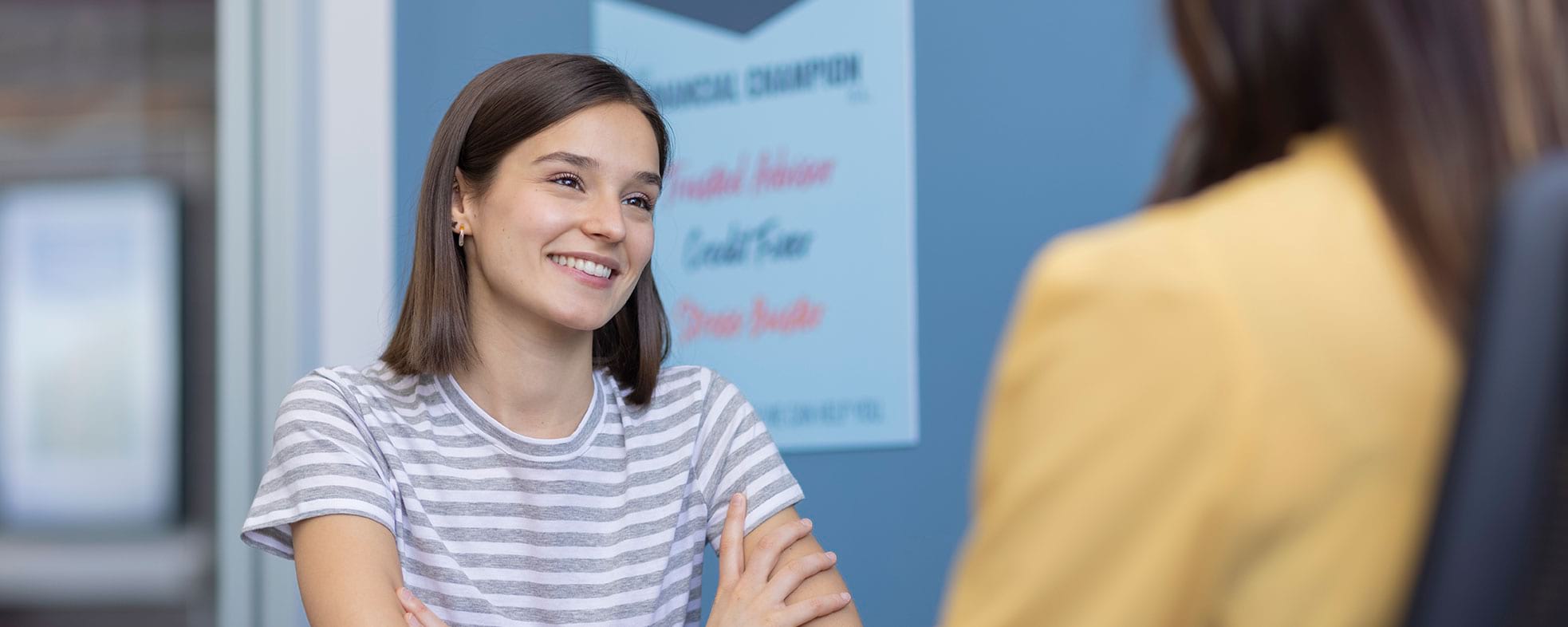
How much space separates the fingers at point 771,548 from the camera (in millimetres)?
1709

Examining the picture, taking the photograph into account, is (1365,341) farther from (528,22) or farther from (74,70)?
(74,70)

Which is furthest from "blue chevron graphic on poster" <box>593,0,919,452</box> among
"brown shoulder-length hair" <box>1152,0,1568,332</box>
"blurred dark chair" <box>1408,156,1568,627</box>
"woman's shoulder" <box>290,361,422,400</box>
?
"blurred dark chair" <box>1408,156,1568,627</box>

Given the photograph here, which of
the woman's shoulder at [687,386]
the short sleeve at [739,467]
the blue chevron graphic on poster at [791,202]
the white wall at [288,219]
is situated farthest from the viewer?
the white wall at [288,219]

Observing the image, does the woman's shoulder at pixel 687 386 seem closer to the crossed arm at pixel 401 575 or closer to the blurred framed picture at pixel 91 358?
the crossed arm at pixel 401 575

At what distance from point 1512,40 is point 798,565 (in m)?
1.14

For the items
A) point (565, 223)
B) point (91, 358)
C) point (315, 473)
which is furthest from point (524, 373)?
point (91, 358)

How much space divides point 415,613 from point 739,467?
47 cm

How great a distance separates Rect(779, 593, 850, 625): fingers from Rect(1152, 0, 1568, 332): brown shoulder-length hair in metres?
1.01

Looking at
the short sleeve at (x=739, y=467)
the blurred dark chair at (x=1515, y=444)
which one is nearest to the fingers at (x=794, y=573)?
the short sleeve at (x=739, y=467)

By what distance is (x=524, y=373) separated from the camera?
74.5 inches

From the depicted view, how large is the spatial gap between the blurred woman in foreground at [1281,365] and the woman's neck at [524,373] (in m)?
1.25

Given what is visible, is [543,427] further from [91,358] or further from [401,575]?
[91,358]

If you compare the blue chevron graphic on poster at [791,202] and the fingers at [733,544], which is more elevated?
the blue chevron graphic on poster at [791,202]

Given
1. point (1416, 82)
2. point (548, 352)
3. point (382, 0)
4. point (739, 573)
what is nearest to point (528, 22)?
point (382, 0)
